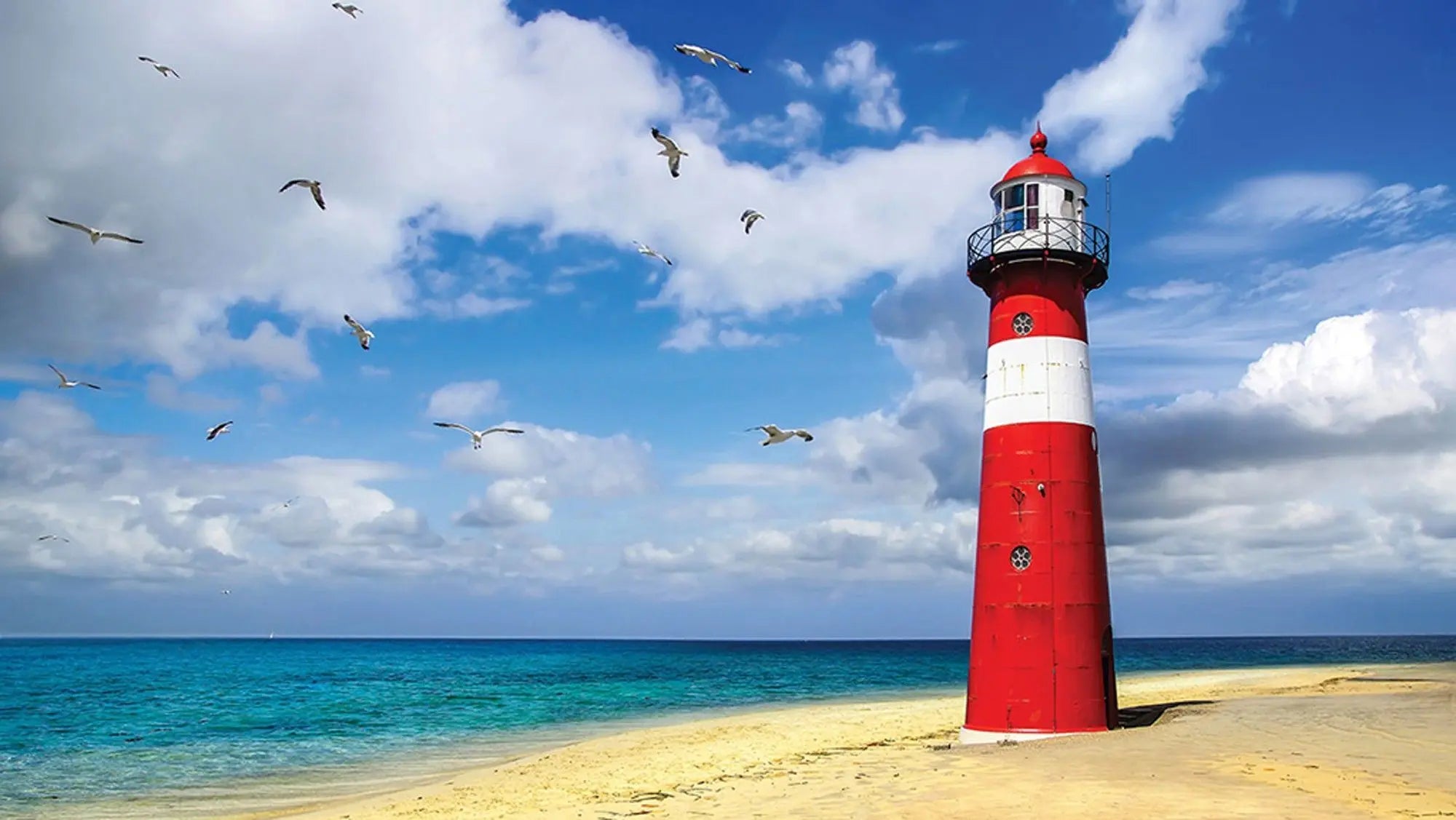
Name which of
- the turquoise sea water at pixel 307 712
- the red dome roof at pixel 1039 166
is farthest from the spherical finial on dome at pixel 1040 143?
the turquoise sea water at pixel 307 712

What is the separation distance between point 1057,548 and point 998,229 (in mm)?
5940

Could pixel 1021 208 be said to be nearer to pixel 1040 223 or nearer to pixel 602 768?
pixel 1040 223

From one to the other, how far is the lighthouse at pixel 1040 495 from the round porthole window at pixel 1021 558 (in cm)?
3

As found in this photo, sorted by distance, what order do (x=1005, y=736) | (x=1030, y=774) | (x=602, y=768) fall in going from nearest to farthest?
(x=1030, y=774), (x=1005, y=736), (x=602, y=768)

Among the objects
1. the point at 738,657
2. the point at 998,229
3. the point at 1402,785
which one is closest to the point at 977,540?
the point at 998,229

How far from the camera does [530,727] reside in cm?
3769

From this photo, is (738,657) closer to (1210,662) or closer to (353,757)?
(1210,662)

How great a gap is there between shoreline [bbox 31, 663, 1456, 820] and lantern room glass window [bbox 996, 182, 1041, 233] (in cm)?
904

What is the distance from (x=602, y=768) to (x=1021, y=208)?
46.4ft

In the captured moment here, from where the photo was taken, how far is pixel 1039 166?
19.5 metres

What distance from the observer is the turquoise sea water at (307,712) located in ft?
84.2

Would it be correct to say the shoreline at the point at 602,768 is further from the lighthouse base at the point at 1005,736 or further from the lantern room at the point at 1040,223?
the lantern room at the point at 1040,223

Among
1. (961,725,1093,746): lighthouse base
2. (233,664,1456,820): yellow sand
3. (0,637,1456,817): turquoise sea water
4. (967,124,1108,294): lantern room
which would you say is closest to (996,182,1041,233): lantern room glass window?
(967,124,1108,294): lantern room

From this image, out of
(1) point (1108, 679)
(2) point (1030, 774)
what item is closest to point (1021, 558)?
(1) point (1108, 679)
